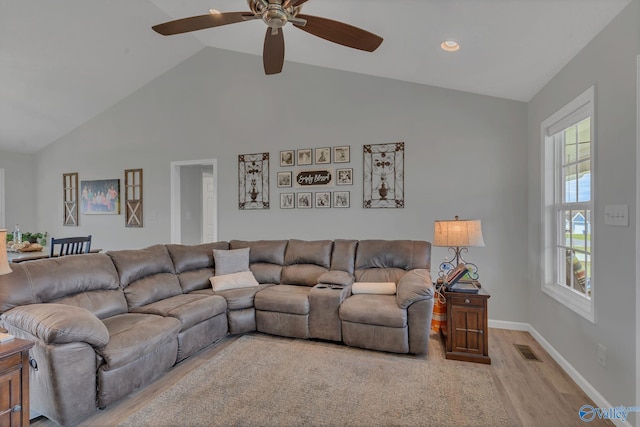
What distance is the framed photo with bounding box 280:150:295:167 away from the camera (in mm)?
4523

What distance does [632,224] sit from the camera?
1.81 m

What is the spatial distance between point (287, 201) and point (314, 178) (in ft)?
1.76

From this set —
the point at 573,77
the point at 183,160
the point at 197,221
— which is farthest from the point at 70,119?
the point at 573,77

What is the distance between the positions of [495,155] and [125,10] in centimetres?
479

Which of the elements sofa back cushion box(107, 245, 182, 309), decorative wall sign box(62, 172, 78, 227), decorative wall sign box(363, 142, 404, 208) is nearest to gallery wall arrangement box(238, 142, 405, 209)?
decorative wall sign box(363, 142, 404, 208)

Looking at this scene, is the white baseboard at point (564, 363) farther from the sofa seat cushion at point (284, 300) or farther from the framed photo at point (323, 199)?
the framed photo at point (323, 199)

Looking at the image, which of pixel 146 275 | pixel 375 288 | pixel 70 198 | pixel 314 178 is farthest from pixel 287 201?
pixel 70 198

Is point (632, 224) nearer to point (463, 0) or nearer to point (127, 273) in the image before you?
point (463, 0)

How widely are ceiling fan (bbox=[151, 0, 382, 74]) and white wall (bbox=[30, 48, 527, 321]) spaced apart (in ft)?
6.18

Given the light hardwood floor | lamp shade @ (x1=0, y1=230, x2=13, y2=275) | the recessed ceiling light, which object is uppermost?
the recessed ceiling light

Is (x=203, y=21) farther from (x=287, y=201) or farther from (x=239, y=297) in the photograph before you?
(x=287, y=201)

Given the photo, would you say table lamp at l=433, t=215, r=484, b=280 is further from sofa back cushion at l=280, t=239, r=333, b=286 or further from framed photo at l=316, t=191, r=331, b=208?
framed photo at l=316, t=191, r=331, b=208

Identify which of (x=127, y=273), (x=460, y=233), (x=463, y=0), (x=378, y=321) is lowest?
(x=378, y=321)

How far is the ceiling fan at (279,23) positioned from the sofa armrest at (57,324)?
194 cm
